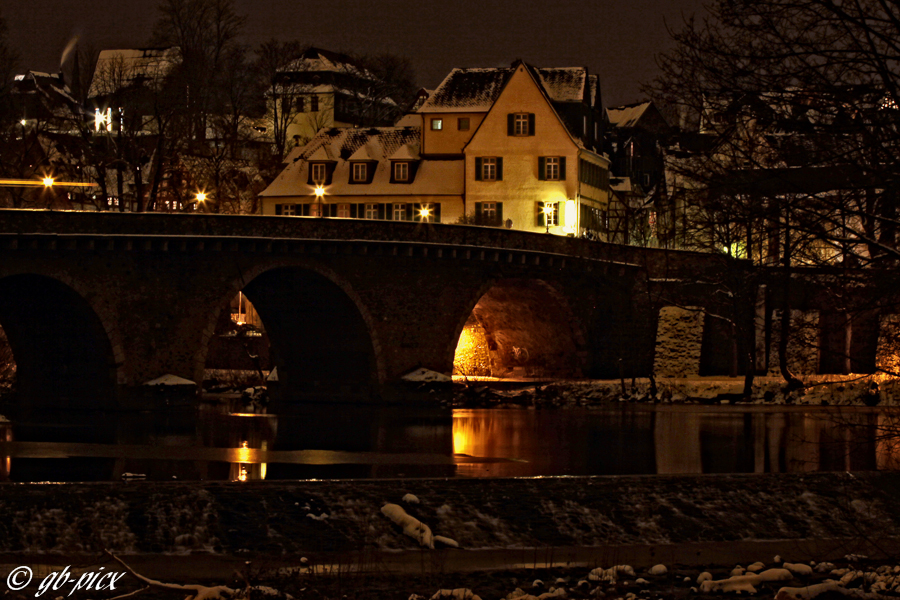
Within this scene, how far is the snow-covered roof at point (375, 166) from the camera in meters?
62.6

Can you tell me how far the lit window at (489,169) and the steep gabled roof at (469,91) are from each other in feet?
10.4

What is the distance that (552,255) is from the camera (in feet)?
159

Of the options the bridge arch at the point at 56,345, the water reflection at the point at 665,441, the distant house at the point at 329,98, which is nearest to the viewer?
the water reflection at the point at 665,441

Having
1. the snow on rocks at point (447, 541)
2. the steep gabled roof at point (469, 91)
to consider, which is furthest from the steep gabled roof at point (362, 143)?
the snow on rocks at point (447, 541)

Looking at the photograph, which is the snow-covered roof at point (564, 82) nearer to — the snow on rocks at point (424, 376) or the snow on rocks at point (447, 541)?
the snow on rocks at point (424, 376)

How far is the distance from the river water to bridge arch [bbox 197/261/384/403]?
1.87 meters

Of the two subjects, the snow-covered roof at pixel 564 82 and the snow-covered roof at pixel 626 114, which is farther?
the snow-covered roof at pixel 626 114

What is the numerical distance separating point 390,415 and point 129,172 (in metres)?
41.1

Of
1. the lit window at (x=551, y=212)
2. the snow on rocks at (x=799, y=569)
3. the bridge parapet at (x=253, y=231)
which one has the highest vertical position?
the lit window at (x=551, y=212)

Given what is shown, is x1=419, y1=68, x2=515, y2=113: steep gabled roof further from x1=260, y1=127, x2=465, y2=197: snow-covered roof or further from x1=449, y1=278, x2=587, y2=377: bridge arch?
x1=449, y1=278, x2=587, y2=377: bridge arch

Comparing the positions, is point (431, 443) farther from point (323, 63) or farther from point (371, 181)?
point (323, 63)

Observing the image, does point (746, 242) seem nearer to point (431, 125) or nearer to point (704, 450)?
point (704, 450)

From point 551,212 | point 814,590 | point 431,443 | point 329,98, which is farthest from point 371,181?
point 814,590

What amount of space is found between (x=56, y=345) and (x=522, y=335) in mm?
19362
